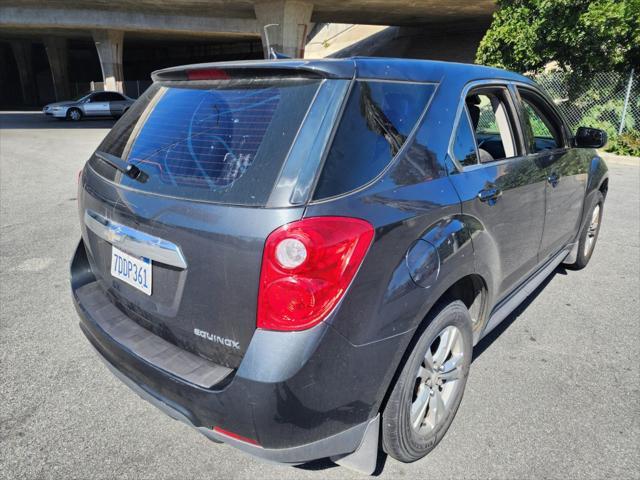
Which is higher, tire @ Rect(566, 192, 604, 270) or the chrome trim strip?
the chrome trim strip

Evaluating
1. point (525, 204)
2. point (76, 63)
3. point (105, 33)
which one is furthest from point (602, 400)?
point (76, 63)

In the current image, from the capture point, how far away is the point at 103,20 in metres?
26.3

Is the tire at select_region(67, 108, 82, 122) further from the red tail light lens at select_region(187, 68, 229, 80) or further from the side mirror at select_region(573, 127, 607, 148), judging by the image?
the side mirror at select_region(573, 127, 607, 148)

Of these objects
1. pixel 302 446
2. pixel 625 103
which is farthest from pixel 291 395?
pixel 625 103

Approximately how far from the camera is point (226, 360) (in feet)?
5.87

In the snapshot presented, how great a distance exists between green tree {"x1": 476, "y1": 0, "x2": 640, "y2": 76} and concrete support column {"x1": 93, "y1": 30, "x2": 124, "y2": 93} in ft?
84.8

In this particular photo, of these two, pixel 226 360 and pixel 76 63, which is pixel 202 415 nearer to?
pixel 226 360

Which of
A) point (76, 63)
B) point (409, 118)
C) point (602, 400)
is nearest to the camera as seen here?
point (409, 118)

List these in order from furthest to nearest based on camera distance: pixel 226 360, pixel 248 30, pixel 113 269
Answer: pixel 248 30 < pixel 113 269 < pixel 226 360

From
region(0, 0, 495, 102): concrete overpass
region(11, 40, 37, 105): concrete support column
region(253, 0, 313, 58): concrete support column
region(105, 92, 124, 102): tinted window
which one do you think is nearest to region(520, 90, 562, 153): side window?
region(0, 0, 495, 102): concrete overpass

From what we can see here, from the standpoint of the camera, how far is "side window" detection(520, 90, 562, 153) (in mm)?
3137

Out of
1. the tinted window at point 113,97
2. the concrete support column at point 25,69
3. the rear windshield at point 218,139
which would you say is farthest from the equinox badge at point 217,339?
the concrete support column at point 25,69

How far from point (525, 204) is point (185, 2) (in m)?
23.1

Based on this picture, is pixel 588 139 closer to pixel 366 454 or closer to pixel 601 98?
pixel 366 454
